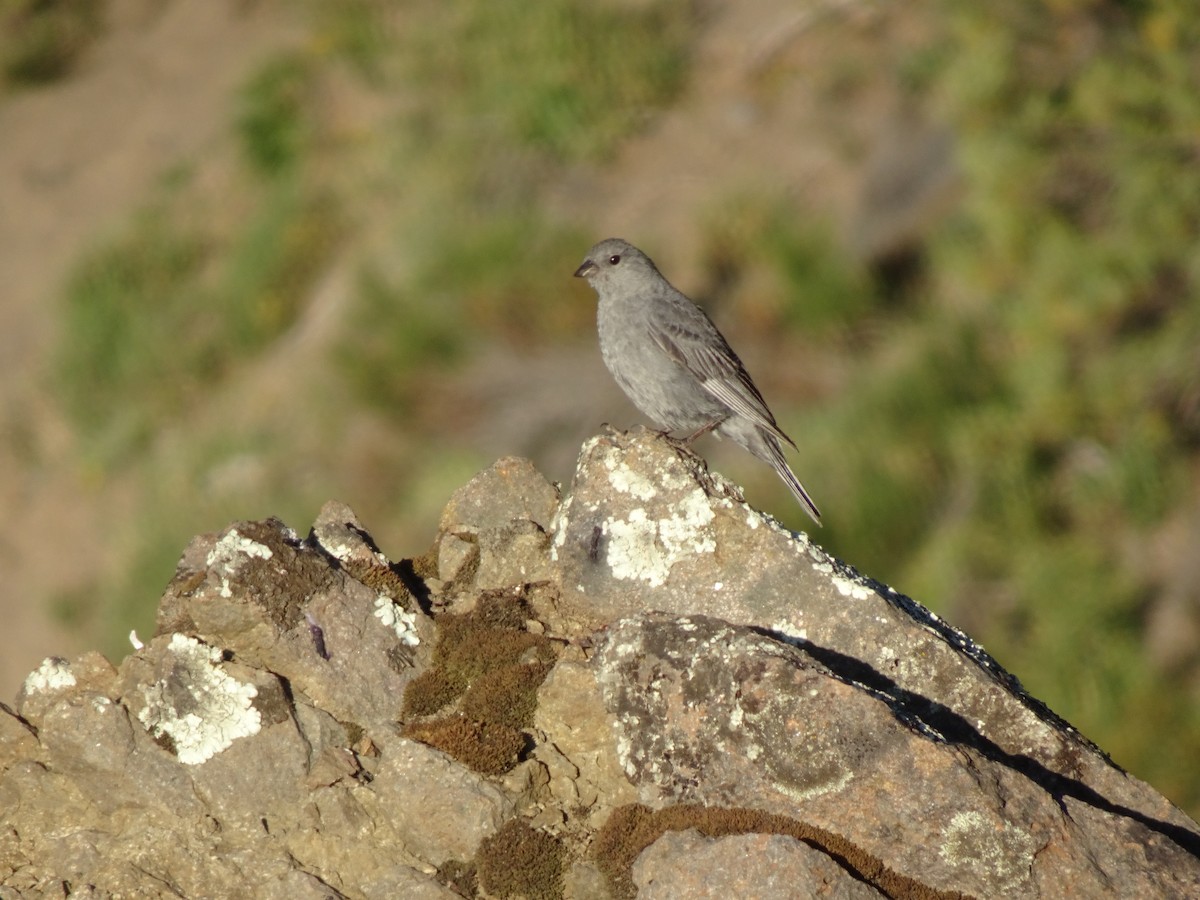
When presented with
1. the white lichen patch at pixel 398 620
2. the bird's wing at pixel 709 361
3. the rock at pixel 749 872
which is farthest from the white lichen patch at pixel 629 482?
the bird's wing at pixel 709 361

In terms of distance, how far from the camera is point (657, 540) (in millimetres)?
5922

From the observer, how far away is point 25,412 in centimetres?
2319

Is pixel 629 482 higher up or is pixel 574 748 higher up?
pixel 629 482

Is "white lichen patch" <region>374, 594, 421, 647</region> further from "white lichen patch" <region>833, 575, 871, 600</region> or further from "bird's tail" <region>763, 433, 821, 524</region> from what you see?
"bird's tail" <region>763, 433, 821, 524</region>

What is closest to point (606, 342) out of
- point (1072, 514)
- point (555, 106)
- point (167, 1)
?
point (1072, 514)

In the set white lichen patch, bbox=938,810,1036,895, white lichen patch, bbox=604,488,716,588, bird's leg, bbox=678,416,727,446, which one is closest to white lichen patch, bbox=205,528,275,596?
white lichen patch, bbox=604,488,716,588

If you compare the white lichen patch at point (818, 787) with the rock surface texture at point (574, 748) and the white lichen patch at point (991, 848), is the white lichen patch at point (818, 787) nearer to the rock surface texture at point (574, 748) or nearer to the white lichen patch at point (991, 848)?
the rock surface texture at point (574, 748)

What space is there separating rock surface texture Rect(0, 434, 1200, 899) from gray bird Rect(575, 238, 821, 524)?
303 centimetres

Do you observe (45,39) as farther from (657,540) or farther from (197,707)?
(197,707)

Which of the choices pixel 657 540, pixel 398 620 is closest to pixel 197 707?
pixel 398 620

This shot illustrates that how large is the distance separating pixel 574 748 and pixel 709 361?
4057 millimetres

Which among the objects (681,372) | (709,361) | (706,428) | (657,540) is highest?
(709,361)

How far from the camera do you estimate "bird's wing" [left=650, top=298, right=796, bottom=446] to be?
896cm

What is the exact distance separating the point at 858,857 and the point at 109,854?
95.4 inches
